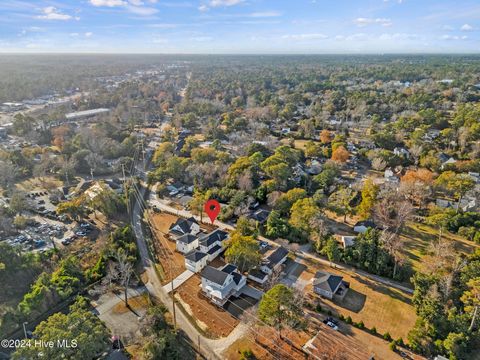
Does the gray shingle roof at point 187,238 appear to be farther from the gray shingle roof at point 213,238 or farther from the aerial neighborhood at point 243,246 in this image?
the gray shingle roof at point 213,238

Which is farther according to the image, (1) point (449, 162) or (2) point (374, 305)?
(1) point (449, 162)

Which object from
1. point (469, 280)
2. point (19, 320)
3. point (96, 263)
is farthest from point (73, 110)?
point (469, 280)

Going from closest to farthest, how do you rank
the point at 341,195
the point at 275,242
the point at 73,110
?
1. the point at 275,242
2. the point at 341,195
3. the point at 73,110

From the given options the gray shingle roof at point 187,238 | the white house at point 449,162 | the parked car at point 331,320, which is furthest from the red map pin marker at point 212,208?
the white house at point 449,162

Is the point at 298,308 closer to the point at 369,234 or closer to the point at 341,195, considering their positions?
the point at 369,234

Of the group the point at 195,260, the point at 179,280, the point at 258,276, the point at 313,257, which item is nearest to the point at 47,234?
the point at 179,280

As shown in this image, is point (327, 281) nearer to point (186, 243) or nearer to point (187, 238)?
point (186, 243)

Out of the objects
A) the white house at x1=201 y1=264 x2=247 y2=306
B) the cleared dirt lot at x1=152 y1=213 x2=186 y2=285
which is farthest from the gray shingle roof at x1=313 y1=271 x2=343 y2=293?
the cleared dirt lot at x1=152 y1=213 x2=186 y2=285
